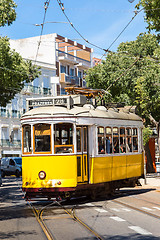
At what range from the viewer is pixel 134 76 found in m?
36.4

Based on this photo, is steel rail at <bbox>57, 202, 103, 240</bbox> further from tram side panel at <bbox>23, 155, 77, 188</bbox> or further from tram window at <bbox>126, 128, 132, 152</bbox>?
tram window at <bbox>126, 128, 132, 152</bbox>

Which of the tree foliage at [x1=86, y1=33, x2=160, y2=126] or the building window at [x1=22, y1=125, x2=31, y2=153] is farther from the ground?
the tree foliage at [x1=86, y1=33, x2=160, y2=126]

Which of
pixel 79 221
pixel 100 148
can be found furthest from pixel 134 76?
pixel 79 221

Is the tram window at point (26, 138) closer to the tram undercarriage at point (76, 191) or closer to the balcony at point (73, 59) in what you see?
the tram undercarriage at point (76, 191)

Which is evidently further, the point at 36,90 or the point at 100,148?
the point at 36,90

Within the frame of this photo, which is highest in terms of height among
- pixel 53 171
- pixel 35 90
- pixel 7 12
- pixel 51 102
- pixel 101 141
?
pixel 35 90

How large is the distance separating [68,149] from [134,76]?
2126 cm

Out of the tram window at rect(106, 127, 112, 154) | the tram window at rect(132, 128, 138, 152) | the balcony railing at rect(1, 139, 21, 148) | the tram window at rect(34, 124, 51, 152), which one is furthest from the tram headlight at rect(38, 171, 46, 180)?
the balcony railing at rect(1, 139, 21, 148)

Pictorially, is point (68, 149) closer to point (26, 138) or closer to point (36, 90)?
point (26, 138)

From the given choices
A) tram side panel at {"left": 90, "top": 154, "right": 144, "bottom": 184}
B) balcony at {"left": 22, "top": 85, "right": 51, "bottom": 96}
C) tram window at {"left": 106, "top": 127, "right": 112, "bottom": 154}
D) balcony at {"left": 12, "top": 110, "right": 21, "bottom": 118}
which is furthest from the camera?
balcony at {"left": 22, "top": 85, "right": 51, "bottom": 96}

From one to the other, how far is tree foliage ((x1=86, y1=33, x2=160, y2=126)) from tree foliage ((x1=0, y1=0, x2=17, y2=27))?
903cm

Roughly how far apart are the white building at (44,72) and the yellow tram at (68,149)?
145 feet

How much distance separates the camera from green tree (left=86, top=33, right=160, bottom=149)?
33.0 metres

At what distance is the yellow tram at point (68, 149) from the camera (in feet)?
51.0
